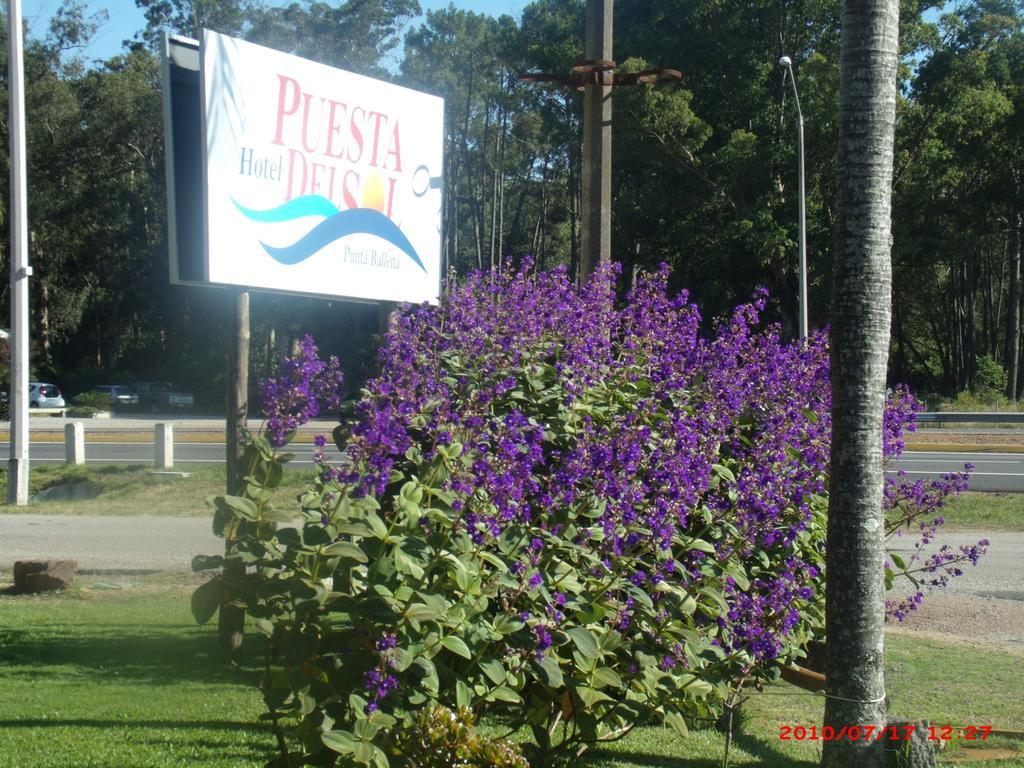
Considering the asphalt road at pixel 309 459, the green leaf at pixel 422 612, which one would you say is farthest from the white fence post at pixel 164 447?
the green leaf at pixel 422 612

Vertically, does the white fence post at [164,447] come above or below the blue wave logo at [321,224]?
below

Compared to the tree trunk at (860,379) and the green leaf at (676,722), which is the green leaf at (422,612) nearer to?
the green leaf at (676,722)

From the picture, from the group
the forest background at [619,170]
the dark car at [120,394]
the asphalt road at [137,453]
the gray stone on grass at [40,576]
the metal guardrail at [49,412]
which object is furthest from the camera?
the dark car at [120,394]

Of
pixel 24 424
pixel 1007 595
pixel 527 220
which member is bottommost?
pixel 1007 595

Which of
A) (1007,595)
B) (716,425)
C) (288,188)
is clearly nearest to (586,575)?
(716,425)

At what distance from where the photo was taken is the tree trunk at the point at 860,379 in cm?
429

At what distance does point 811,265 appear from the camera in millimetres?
33281

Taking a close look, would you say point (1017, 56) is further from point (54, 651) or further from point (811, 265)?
point (54, 651)

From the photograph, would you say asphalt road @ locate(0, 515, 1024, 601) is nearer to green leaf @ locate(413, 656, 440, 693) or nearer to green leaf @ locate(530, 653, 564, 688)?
green leaf @ locate(530, 653, 564, 688)

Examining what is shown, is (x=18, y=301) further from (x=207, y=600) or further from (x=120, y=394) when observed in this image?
(x=120, y=394)

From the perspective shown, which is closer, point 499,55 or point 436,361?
point 436,361

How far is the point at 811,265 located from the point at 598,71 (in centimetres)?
2611

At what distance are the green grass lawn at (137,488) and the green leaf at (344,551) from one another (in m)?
11.0

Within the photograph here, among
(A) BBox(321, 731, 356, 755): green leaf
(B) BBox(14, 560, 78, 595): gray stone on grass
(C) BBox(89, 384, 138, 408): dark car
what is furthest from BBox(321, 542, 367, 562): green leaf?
(C) BBox(89, 384, 138, 408): dark car
